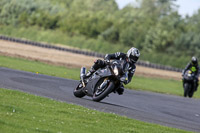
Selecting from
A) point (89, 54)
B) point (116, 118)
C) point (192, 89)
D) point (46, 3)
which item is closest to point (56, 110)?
point (116, 118)

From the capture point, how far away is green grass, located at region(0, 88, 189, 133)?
8.77 m

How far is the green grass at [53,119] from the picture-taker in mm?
8766

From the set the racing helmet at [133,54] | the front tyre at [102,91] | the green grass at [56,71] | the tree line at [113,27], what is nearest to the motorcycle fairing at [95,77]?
the front tyre at [102,91]

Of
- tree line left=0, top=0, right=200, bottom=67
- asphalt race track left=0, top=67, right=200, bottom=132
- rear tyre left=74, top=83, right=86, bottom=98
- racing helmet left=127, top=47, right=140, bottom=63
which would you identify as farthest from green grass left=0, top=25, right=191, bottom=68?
racing helmet left=127, top=47, right=140, bottom=63

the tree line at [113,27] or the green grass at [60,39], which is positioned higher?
the tree line at [113,27]

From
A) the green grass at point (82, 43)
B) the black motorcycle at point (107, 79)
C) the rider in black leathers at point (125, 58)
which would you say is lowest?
the green grass at point (82, 43)

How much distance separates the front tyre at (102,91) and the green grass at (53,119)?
6.43ft

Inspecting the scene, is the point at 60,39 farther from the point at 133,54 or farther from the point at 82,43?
the point at 133,54

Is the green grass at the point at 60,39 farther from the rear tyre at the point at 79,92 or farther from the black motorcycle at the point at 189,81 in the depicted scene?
the rear tyre at the point at 79,92

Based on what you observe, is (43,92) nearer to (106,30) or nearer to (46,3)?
(106,30)

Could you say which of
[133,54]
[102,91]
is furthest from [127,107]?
[133,54]

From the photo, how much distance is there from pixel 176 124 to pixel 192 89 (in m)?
13.7

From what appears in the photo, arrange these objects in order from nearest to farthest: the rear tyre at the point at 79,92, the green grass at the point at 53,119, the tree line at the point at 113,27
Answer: the green grass at the point at 53,119 → the rear tyre at the point at 79,92 → the tree line at the point at 113,27

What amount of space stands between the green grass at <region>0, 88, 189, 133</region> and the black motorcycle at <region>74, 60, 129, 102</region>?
6.81 feet
